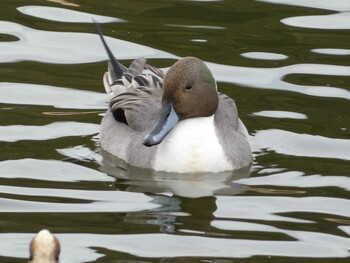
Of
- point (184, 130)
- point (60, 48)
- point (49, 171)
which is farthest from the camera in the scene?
point (60, 48)

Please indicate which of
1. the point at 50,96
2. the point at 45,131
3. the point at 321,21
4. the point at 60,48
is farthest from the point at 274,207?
the point at 321,21

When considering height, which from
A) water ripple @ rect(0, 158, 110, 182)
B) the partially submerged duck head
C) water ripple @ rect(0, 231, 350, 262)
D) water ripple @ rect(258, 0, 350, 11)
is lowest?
water ripple @ rect(0, 231, 350, 262)

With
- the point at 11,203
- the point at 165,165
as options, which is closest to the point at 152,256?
the point at 11,203

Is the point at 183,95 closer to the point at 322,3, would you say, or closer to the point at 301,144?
the point at 301,144

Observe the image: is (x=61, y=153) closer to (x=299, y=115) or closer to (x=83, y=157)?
(x=83, y=157)

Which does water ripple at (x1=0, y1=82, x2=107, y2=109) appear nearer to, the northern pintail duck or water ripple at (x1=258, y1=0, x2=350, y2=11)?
the northern pintail duck

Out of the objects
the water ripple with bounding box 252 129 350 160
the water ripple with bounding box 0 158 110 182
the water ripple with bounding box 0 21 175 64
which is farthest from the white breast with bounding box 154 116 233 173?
the water ripple with bounding box 0 21 175 64

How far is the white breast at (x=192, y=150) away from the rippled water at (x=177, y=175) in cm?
10

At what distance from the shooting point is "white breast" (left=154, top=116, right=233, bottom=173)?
36.9 feet

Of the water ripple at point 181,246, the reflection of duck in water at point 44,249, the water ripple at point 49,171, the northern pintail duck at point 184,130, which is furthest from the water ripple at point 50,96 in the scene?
the reflection of duck in water at point 44,249

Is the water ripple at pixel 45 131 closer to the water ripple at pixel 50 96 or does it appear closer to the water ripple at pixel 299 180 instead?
the water ripple at pixel 50 96

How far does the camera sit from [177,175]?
36.8 feet

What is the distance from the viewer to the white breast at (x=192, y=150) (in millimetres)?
11250

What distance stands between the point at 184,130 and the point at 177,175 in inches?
14.0
